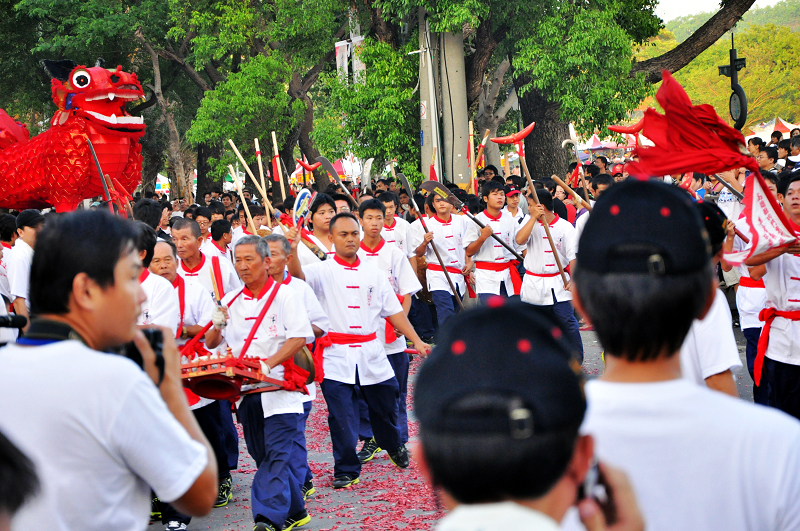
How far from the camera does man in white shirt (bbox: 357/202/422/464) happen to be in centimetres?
721

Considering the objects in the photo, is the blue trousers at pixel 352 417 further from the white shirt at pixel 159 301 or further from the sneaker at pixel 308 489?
the white shirt at pixel 159 301

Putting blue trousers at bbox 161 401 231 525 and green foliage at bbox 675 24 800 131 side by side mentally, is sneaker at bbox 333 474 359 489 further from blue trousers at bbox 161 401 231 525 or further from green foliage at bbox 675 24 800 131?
green foliage at bbox 675 24 800 131

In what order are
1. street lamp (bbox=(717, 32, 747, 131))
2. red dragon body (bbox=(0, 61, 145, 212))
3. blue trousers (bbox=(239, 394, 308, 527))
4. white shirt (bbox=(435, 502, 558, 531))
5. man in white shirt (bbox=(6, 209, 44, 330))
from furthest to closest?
red dragon body (bbox=(0, 61, 145, 212)) < street lamp (bbox=(717, 32, 747, 131)) < man in white shirt (bbox=(6, 209, 44, 330)) < blue trousers (bbox=(239, 394, 308, 527)) < white shirt (bbox=(435, 502, 558, 531))

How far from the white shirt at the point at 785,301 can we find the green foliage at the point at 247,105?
1517 centimetres

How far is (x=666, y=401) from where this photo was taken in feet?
5.86

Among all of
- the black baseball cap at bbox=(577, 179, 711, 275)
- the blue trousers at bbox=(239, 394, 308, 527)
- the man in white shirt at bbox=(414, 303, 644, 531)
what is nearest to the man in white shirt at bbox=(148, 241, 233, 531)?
the blue trousers at bbox=(239, 394, 308, 527)

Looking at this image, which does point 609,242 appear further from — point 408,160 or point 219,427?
point 408,160

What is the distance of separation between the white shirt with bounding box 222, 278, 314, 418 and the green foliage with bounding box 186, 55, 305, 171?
13945 mm

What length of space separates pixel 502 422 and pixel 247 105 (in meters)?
18.4

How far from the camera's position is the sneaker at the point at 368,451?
712 centimetres

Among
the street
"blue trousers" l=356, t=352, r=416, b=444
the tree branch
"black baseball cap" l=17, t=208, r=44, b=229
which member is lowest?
the street

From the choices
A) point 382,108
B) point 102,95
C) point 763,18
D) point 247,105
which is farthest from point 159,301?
point 763,18

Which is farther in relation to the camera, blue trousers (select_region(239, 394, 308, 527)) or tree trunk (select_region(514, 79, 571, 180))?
tree trunk (select_region(514, 79, 571, 180))

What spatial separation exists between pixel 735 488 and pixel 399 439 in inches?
202
